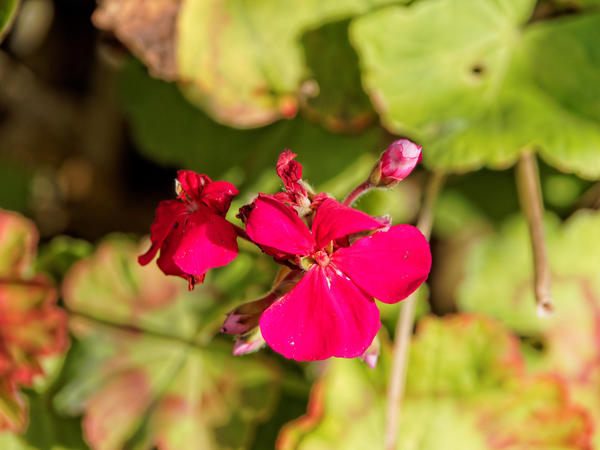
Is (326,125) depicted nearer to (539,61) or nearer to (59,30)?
(539,61)

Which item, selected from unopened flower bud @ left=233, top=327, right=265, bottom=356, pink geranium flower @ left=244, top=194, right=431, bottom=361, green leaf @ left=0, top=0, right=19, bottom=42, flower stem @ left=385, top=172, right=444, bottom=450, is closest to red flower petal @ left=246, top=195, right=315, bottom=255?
pink geranium flower @ left=244, top=194, right=431, bottom=361

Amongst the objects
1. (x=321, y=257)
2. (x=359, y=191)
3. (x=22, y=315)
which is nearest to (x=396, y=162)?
(x=359, y=191)

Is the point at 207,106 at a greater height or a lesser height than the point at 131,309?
greater

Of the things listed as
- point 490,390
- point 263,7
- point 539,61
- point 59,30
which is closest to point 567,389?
point 490,390

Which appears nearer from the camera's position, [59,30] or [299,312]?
[299,312]

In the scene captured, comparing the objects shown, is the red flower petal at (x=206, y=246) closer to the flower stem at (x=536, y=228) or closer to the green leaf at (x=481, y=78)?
the green leaf at (x=481, y=78)

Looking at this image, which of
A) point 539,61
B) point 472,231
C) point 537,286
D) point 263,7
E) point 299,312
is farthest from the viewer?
point 472,231
